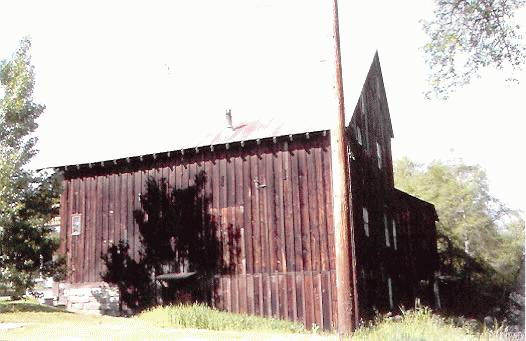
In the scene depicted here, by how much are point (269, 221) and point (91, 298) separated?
9075 millimetres

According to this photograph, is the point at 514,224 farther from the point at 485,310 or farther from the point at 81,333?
the point at 81,333

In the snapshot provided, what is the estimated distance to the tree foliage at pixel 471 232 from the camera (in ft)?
129

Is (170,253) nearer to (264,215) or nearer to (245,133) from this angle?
(264,215)

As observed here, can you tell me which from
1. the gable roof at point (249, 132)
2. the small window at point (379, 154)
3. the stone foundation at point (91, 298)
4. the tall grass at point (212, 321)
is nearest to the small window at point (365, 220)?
the gable roof at point (249, 132)

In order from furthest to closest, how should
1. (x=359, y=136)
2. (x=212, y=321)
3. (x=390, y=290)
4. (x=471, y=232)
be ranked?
(x=471, y=232) < (x=390, y=290) < (x=359, y=136) < (x=212, y=321)

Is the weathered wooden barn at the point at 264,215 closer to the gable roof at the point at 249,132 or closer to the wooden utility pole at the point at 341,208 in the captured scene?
the gable roof at the point at 249,132

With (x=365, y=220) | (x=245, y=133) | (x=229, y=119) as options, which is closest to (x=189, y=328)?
(x=245, y=133)

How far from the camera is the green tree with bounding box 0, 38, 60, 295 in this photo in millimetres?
18312

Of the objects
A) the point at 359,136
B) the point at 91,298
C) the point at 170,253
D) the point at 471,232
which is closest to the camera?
the point at 170,253

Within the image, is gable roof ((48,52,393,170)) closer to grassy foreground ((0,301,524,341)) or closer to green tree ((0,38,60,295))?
green tree ((0,38,60,295))

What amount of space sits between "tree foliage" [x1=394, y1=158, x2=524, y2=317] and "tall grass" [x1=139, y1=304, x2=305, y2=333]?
2220 cm

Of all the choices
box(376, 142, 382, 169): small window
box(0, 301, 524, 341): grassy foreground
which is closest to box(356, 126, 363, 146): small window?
box(376, 142, 382, 169): small window

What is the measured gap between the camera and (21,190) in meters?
19.2

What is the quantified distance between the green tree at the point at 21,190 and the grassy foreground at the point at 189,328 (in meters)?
1.58
